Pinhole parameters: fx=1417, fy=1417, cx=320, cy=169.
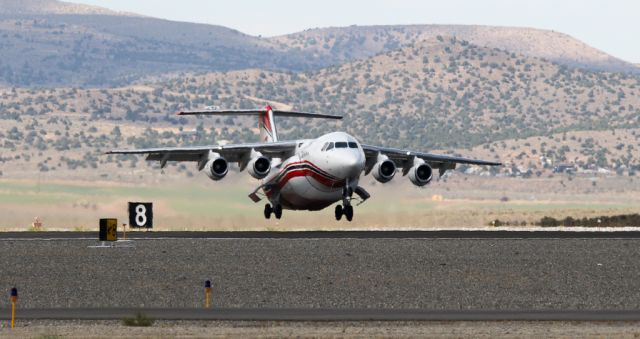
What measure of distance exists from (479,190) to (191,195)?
82.6 m

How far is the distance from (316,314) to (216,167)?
35.4 m

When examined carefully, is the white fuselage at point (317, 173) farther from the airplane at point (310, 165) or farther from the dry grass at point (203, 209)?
the dry grass at point (203, 209)

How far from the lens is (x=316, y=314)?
31250 millimetres

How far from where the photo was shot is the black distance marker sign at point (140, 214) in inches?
2628

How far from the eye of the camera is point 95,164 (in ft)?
545

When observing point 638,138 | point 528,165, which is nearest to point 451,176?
point 528,165

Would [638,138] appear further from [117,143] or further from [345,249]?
[345,249]

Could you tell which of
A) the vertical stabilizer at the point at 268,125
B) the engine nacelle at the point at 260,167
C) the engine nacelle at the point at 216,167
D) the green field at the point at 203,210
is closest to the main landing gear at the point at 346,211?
the engine nacelle at the point at 260,167

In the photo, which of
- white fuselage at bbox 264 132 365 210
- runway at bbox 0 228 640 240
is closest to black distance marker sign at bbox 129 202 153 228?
runway at bbox 0 228 640 240

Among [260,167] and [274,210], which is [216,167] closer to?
[260,167]

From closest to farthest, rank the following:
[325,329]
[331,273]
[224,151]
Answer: [325,329], [331,273], [224,151]

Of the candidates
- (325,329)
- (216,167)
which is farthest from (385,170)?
(325,329)

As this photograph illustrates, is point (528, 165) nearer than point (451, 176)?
No

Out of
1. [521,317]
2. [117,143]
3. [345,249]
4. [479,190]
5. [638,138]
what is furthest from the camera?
[117,143]
